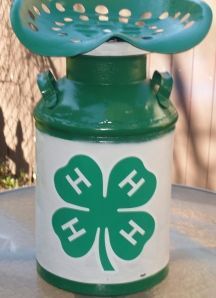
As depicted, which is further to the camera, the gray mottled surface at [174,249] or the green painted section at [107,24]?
the gray mottled surface at [174,249]

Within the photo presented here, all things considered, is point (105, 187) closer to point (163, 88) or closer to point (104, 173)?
point (104, 173)

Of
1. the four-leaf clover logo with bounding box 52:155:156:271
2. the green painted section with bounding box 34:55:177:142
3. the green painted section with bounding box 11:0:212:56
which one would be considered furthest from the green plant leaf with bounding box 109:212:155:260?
the green painted section with bounding box 11:0:212:56

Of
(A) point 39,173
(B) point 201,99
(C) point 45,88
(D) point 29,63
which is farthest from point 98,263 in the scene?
(D) point 29,63

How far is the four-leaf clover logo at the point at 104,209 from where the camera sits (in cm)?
96

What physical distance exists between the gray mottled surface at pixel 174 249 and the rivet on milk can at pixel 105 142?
0.12 feet

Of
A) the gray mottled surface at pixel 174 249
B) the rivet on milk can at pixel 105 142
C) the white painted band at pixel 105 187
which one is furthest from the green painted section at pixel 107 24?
the gray mottled surface at pixel 174 249

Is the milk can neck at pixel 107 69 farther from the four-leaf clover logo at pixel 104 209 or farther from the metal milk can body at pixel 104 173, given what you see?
the four-leaf clover logo at pixel 104 209

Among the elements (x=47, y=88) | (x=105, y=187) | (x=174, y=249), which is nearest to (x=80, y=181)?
(x=105, y=187)

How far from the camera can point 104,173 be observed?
95 cm

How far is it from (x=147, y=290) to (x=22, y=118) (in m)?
2.19

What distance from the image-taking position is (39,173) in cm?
102

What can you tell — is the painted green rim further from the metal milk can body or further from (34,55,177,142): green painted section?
(34,55,177,142): green painted section

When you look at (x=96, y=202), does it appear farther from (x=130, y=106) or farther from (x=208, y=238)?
(x=208, y=238)

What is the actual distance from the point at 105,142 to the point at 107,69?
101 millimetres
